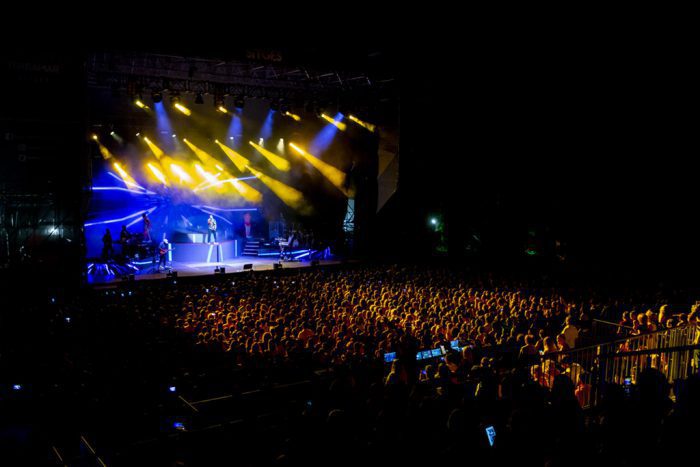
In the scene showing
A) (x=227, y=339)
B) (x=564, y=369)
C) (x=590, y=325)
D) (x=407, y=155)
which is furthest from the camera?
(x=407, y=155)

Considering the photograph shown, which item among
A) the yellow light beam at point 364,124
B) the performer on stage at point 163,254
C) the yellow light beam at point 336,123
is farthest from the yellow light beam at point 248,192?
the yellow light beam at point 364,124

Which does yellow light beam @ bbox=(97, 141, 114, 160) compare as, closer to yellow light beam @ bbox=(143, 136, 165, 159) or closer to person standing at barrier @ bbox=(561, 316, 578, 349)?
yellow light beam @ bbox=(143, 136, 165, 159)

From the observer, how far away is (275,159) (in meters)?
25.0

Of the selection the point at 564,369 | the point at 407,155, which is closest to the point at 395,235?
the point at 407,155

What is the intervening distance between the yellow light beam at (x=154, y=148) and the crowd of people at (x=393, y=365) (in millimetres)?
10073

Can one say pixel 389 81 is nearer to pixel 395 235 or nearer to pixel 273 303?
pixel 395 235

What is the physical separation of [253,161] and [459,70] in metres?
11.0

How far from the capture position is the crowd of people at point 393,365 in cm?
371

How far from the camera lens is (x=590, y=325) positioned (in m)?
9.45

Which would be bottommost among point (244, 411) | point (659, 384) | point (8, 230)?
point (244, 411)

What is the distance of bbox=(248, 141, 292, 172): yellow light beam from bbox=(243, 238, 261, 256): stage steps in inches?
145

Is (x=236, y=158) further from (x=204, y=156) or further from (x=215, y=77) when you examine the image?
(x=215, y=77)

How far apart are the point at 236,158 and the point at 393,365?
21.1 meters

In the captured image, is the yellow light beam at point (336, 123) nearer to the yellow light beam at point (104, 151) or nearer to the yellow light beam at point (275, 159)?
the yellow light beam at point (275, 159)
